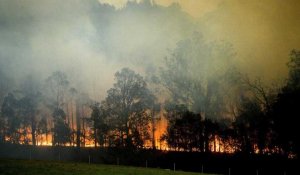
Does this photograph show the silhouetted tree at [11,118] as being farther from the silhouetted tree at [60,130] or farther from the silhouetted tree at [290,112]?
the silhouetted tree at [290,112]

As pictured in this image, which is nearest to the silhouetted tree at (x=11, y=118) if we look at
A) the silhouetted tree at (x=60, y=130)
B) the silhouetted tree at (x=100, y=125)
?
the silhouetted tree at (x=60, y=130)

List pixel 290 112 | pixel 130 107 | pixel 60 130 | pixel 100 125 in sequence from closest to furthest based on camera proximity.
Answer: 1. pixel 290 112
2. pixel 100 125
3. pixel 130 107
4. pixel 60 130

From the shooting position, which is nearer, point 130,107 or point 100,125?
point 100,125

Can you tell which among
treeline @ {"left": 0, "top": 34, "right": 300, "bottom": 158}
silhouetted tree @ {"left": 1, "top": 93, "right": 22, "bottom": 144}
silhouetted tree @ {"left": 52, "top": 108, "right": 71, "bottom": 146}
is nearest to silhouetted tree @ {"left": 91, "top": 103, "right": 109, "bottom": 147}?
treeline @ {"left": 0, "top": 34, "right": 300, "bottom": 158}

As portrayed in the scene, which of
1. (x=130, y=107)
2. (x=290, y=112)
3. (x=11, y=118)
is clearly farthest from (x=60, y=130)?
(x=290, y=112)

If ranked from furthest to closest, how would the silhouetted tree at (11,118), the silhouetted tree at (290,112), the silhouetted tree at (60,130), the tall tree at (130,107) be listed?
the silhouetted tree at (11,118) < the silhouetted tree at (60,130) < the tall tree at (130,107) < the silhouetted tree at (290,112)

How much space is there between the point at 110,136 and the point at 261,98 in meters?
36.5

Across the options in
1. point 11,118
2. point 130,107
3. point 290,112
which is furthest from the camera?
point 11,118

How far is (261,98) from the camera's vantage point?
86312mm

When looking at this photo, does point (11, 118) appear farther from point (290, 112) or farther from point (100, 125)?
point (290, 112)

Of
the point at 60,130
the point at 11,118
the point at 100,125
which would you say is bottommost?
the point at 60,130

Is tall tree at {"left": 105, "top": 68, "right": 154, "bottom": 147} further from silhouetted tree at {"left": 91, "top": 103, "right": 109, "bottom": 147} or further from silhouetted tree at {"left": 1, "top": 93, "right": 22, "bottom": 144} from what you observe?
silhouetted tree at {"left": 1, "top": 93, "right": 22, "bottom": 144}

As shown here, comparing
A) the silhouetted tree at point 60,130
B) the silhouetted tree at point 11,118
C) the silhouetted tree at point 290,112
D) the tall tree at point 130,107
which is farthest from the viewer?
the silhouetted tree at point 11,118

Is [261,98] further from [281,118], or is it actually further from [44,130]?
[44,130]
